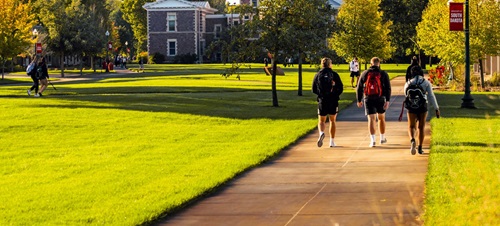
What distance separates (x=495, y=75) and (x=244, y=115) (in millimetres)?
26083

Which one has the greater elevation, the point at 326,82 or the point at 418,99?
the point at 326,82

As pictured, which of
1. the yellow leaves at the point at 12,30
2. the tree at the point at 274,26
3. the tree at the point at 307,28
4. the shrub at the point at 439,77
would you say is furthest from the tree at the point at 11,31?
the tree at the point at 307,28

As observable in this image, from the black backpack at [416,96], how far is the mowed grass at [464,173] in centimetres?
91

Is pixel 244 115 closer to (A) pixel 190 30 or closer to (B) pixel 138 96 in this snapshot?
(B) pixel 138 96

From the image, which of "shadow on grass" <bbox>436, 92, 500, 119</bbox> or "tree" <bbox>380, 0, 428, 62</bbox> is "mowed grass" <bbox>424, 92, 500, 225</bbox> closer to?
"shadow on grass" <bbox>436, 92, 500, 119</bbox>

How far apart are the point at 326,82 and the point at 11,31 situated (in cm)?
5170

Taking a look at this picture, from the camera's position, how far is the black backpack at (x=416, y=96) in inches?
720

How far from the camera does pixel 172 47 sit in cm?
12706

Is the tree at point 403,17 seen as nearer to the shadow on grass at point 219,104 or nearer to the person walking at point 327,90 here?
the shadow on grass at point 219,104

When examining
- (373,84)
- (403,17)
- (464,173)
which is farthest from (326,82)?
(403,17)

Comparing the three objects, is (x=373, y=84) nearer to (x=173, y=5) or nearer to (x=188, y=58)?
(x=188, y=58)

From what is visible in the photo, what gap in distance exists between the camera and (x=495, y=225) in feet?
33.8

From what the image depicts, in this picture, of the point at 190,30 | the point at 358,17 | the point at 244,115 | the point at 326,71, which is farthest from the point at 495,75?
the point at 190,30

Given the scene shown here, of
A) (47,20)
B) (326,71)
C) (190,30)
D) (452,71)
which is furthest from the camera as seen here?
(190,30)
